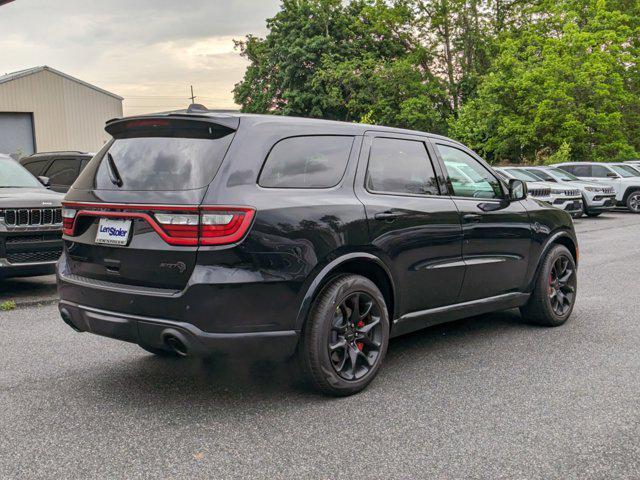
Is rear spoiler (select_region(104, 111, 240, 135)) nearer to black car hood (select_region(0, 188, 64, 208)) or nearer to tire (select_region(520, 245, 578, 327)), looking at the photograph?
tire (select_region(520, 245, 578, 327))

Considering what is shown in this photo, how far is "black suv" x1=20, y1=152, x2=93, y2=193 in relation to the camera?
38.6ft

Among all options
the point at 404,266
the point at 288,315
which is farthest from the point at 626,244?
the point at 288,315

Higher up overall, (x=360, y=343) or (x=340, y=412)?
(x=360, y=343)

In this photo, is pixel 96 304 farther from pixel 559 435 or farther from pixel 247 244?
pixel 559 435

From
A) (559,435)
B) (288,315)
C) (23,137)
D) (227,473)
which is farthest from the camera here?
(23,137)

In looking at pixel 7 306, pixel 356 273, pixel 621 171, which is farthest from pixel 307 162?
pixel 621 171

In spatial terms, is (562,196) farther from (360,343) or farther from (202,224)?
(202,224)

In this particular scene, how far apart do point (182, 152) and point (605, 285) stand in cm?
628

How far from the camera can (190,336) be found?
12.8ft

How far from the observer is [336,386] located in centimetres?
437

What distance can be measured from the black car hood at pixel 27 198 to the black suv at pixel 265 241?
364cm

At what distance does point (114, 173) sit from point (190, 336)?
1221 mm

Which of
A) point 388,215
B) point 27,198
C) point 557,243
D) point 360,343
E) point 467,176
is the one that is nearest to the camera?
point 360,343

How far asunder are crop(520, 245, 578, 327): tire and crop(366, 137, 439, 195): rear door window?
5.30 ft
